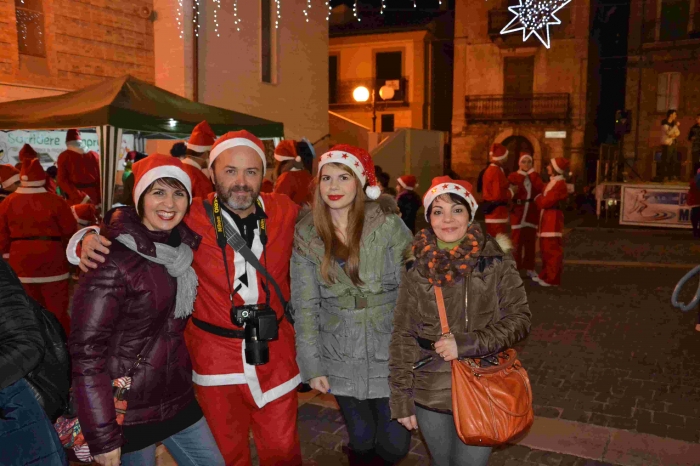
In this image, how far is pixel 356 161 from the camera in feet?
10.1

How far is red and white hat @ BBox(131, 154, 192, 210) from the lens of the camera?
256cm

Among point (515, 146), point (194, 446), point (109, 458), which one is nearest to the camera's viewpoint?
point (109, 458)

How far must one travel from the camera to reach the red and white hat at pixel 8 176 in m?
6.56

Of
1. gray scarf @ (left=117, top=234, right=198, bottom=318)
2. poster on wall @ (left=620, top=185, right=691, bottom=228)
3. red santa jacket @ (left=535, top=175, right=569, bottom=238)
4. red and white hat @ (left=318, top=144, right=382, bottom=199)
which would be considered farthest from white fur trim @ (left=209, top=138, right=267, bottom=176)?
poster on wall @ (left=620, top=185, right=691, bottom=228)

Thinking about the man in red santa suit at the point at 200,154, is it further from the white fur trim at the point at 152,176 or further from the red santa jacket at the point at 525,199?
the red santa jacket at the point at 525,199

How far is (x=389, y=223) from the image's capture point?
3035mm

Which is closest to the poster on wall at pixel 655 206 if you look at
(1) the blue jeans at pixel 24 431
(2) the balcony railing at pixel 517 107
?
(2) the balcony railing at pixel 517 107

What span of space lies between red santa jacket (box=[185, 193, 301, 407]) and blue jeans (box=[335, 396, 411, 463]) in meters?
0.32

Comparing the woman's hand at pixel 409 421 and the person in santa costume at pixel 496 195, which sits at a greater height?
the person in santa costume at pixel 496 195

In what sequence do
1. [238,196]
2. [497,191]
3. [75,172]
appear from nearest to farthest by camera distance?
[238,196] < [75,172] < [497,191]


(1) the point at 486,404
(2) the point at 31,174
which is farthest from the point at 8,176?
(1) the point at 486,404

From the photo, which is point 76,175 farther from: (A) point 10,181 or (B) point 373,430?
(B) point 373,430

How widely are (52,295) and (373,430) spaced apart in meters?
4.19

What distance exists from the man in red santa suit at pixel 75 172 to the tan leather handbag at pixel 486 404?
7.19m
